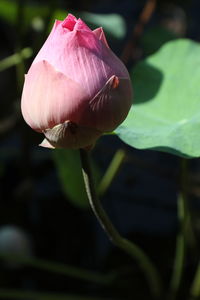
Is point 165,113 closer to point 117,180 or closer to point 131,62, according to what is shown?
point 117,180

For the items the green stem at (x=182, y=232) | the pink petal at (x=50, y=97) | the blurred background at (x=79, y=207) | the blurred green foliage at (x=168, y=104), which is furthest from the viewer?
the blurred background at (x=79, y=207)

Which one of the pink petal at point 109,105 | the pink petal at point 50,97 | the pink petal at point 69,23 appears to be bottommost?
the pink petal at point 109,105

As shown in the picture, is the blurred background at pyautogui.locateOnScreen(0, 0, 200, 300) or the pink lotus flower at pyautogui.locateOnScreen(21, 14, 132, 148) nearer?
the pink lotus flower at pyautogui.locateOnScreen(21, 14, 132, 148)

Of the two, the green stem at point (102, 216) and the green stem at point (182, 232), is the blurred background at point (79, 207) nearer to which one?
the green stem at point (182, 232)

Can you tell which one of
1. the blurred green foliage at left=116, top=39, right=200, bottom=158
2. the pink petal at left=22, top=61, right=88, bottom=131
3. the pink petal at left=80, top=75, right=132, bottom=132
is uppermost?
the pink petal at left=22, top=61, right=88, bottom=131

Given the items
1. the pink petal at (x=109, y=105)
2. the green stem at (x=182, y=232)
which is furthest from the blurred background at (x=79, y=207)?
the pink petal at (x=109, y=105)

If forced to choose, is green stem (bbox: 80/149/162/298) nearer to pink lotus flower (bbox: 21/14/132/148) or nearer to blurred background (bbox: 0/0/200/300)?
pink lotus flower (bbox: 21/14/132/148)

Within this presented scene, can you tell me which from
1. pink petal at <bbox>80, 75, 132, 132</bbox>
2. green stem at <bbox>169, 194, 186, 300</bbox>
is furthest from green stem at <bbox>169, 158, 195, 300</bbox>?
pink petal at <bbox>80, 75, 132, 132</bbox>

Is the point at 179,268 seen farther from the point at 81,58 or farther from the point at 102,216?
the point at 81,58
